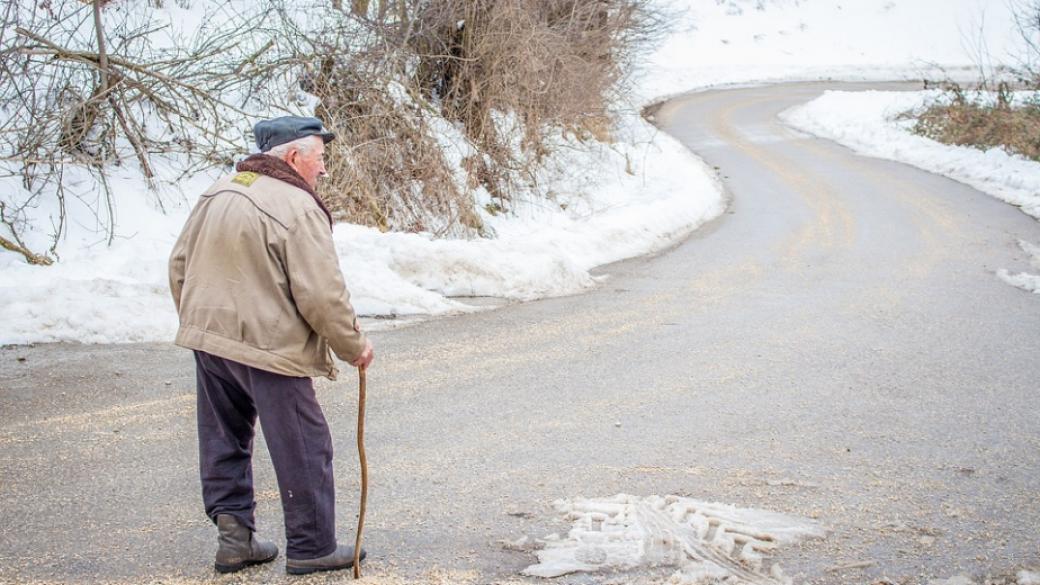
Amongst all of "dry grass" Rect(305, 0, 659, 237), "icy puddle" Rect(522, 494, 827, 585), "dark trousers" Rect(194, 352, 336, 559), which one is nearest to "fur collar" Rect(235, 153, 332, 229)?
"dark trousers" Rect(194, 352, 336, 559)

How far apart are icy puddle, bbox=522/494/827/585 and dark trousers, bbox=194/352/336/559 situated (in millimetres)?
926

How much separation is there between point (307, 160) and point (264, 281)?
0.53m

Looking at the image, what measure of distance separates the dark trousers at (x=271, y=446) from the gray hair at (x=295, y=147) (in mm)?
818

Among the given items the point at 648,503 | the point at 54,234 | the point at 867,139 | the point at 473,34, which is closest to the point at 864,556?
the point at 648,503

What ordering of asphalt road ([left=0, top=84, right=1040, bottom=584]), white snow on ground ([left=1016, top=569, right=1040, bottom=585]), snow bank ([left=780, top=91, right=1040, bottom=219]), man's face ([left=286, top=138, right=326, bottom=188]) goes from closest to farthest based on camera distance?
man's face ([left=286, top=138, right=326, bottom=188]) → white snow on ground ([left=1016, top=569, right=1040, bottom=585]) → asphalt road ([left=0, top=84, right=1040, bottom=584]) → snow bank ([left=780, top=91, right=1040, bottom=219])

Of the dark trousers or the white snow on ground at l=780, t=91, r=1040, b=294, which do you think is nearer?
the dark trousers

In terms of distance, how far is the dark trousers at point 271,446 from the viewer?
3.62 metres

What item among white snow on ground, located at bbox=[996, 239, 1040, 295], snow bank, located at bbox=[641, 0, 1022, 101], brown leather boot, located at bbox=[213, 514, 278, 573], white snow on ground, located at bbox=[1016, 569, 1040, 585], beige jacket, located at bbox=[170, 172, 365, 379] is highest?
snow bank, located at bbox=[641, 0, 1022, 101]

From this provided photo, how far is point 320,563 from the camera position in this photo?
12.5ft

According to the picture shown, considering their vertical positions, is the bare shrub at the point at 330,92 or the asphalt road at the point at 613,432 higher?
the bare shrub at the point at 330,92

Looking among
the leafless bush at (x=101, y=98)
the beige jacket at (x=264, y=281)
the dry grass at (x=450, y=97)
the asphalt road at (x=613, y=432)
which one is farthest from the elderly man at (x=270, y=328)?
the dry grass at (x=450, y=97)

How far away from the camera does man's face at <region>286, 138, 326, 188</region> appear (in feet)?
A: 12.3

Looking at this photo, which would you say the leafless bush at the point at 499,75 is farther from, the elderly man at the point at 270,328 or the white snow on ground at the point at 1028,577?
the white snow on ground at the point at 1028,577

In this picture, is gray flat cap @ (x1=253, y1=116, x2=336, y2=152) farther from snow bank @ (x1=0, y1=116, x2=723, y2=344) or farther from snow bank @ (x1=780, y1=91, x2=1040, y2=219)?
snow bank @ (x1=780, y1=91, x2=1040, y2=219)
